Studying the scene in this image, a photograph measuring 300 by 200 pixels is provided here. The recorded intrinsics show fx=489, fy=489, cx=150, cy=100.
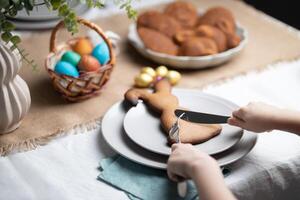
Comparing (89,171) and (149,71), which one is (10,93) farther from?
(149,71)

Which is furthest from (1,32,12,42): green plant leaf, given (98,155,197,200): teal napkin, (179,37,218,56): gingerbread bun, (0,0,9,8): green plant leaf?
(179,37,218,56): gingerbread bun

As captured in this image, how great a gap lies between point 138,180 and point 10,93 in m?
0.31

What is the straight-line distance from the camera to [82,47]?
115cm

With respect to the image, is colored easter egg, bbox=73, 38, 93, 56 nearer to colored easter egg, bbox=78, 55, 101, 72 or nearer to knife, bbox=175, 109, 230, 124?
colored easter egg, bbox=78, 55, 101, 72

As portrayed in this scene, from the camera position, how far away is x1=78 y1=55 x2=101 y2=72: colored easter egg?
107 centimetres

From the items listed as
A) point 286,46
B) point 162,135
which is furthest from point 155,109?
point 286,46

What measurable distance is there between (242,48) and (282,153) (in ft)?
1.31

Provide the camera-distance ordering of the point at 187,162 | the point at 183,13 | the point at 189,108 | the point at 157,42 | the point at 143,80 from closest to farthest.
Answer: the point at 187,162 → the point at 189,108 → the point at 143,80 → the point at 157,42 → the point at 183,13

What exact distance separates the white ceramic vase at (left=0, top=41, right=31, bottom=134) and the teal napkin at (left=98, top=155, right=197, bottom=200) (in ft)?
0.67

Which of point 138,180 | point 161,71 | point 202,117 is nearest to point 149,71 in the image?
point 161,71

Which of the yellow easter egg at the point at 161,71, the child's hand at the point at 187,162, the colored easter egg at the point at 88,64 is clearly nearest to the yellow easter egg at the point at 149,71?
the yellow easter egg at the point at 161,71

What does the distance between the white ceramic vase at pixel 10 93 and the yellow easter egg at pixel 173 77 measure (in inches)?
12.9

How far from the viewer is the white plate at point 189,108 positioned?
35.0 inches

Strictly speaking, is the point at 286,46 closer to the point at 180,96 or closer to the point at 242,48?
the point at 242,48
